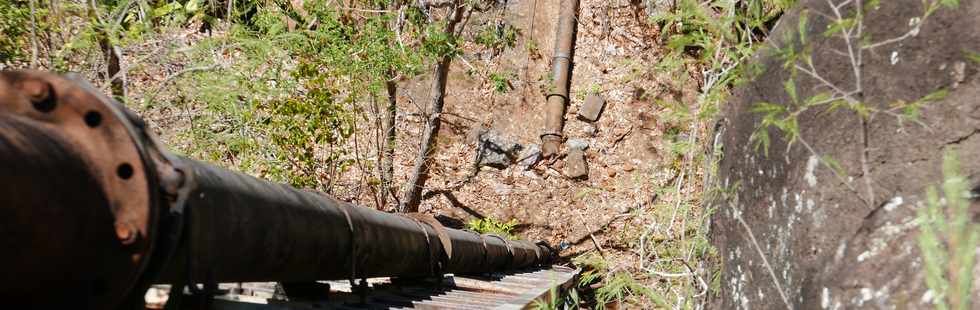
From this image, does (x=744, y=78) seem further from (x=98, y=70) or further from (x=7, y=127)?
(x=98, y=70)

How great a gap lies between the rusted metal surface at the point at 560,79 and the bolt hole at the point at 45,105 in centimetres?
1189

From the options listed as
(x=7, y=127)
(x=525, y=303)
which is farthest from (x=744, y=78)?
(x=7, y=127)

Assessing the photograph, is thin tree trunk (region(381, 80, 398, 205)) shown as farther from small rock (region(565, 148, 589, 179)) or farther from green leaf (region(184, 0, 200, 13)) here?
small rock (region(565, 148, 589, 179))

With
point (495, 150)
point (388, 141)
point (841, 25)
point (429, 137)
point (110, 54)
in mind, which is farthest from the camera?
point (495, 150)

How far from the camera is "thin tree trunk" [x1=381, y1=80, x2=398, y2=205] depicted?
10.3m

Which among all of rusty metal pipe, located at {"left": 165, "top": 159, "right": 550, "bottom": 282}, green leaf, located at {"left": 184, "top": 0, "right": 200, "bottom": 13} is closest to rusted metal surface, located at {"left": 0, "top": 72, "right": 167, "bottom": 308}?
rusty metal pipe, located at {"left": 165, "top": 159, "right": 550, "bottom": 282}

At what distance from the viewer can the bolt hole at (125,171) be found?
128 cm

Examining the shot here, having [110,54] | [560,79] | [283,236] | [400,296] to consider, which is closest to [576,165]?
[560,79]

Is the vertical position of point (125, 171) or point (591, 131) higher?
point (591, 131)

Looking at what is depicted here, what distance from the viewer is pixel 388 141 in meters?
10.7

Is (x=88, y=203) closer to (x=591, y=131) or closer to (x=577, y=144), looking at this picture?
(x=577, y=144)

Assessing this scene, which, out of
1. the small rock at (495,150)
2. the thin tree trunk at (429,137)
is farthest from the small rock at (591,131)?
the thin tree trunk at (429,137)

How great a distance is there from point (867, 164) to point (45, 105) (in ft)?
5.60

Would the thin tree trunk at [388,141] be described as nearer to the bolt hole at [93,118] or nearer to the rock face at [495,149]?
the rock face at [495,149]
